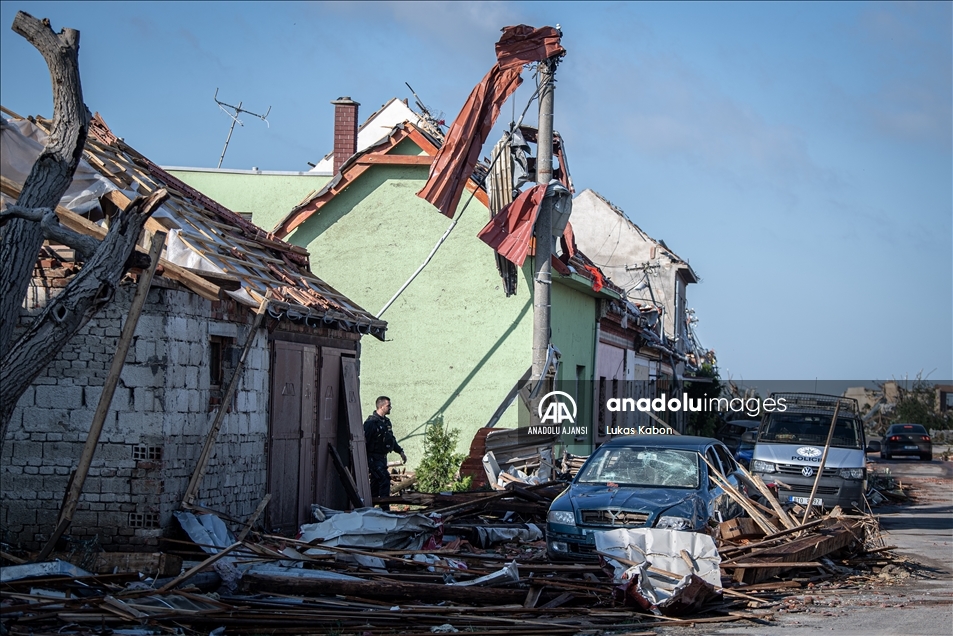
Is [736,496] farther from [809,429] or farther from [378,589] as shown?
[809,429]

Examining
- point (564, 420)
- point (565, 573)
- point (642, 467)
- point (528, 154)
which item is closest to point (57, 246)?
point (565, 573)

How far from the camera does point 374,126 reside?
3612cm

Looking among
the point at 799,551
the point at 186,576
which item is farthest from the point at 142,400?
the point at 799,551

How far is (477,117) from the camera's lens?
765 inches

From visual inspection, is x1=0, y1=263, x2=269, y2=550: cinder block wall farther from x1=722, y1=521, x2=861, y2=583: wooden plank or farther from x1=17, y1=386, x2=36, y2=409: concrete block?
x1=722, y1=521, x2=861, y2=583: wooden plank

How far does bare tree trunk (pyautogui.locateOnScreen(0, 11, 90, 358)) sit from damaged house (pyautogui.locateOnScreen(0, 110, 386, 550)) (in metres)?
2.72

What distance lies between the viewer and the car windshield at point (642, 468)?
1307 cm

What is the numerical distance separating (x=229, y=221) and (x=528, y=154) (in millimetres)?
6854

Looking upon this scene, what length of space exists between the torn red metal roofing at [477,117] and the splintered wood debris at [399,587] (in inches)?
304

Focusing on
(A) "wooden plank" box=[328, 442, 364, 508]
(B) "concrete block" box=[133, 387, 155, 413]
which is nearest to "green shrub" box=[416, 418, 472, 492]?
(A) "wooden plank" box=[328, 442, 364, 508]

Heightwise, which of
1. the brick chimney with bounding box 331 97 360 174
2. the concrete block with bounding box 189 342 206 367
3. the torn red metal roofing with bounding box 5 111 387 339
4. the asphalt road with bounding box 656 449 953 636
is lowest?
the asphalt road with bounding box 656 449 953 636

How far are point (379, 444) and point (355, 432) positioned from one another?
0.74 m

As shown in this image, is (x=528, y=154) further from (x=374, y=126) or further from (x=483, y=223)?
(x=374, y=126)

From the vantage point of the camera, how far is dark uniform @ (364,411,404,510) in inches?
655
